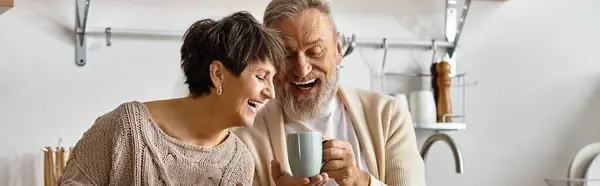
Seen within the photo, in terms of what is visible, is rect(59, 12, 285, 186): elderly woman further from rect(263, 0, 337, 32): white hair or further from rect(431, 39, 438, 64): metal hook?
rect(431, 39, 438, 64): metal hook

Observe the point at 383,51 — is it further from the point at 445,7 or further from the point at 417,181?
the point at 417,181

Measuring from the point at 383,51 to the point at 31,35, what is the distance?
85cm

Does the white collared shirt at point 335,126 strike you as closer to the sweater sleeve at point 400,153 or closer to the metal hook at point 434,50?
the sweater sleeve at point 400,153

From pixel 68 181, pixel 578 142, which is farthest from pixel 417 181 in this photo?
pixel 578 142

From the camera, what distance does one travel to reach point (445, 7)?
6.73 ft

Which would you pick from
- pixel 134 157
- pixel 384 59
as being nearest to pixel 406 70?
pixel 384 59

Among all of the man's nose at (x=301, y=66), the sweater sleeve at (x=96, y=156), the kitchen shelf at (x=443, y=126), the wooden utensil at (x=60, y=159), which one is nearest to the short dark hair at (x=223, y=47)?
the sweater sleeve at (x=96, y=156)

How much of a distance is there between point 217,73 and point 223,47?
0.04 m

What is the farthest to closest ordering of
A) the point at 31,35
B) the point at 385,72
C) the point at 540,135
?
1. the point at 540,135
2. the point at 385,72
3. the point at 31,35

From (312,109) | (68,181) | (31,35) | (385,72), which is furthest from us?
(385,72)

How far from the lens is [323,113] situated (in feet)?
4.50

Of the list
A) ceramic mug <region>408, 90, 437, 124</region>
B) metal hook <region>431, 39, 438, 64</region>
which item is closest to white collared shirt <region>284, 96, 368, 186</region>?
ceramic mug <region>408, 90, 437, 124</region>

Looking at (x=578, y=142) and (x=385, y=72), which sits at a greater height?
(x=385, y=72)

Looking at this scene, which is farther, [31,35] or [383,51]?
[383,51]
